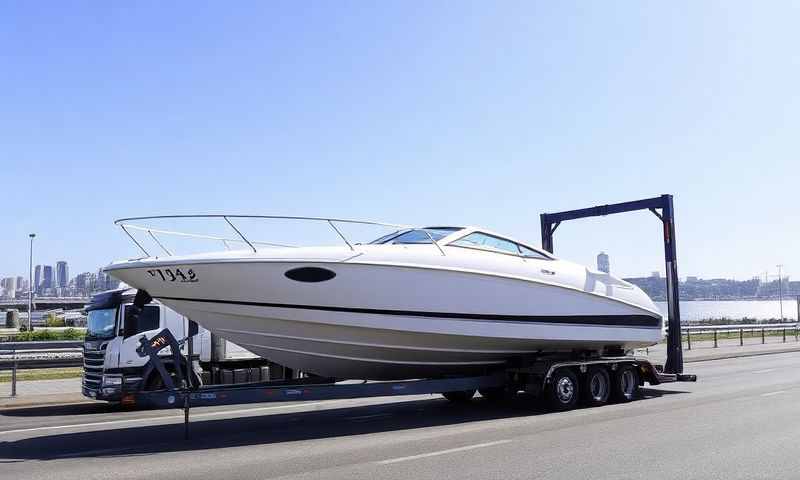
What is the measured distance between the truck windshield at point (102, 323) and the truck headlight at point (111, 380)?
896 millimetres

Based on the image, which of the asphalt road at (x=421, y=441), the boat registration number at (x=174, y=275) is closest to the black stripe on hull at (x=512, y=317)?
the boat registration number at (x=174, y=275)

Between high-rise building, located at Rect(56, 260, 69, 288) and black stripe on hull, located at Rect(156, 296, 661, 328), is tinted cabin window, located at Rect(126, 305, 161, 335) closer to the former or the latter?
black stripe on hull, located at Rect(156, 296, 661, 328)

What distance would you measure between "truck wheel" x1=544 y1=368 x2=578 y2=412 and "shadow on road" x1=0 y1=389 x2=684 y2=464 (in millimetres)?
298

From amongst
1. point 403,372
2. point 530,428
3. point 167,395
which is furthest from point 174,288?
point 530,428

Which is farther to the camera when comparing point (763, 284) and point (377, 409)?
point (763, 284)

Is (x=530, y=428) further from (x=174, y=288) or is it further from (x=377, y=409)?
(x=174, y=288)

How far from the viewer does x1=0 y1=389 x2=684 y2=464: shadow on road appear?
8.21 m

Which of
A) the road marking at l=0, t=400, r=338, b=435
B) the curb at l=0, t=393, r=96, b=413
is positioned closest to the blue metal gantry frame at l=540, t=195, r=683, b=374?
the road marking at l=0, t=400, r=338, b=435

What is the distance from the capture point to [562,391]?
11.3 meters

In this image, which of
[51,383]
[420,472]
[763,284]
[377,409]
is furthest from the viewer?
[763,284]

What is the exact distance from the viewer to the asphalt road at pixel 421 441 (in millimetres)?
6672

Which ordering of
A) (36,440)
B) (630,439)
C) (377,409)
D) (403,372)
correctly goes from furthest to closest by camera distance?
(377,409)
(403,372)
(36,440)
(630,439)

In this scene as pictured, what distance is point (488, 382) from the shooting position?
11.3 meters

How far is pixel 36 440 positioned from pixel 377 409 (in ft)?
17.0
